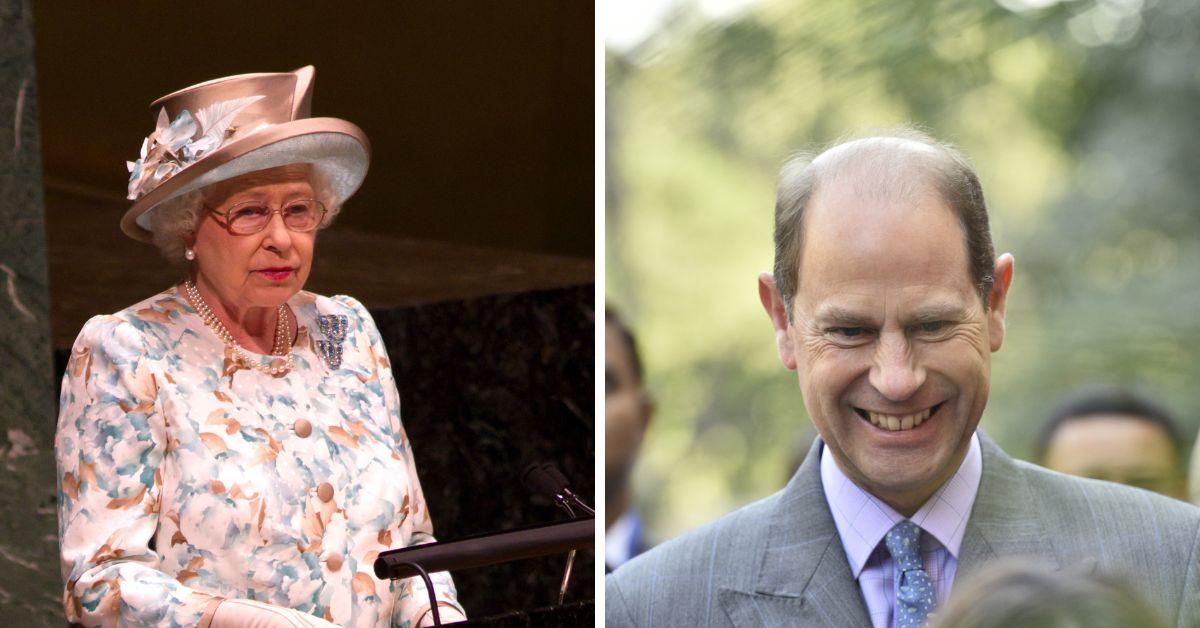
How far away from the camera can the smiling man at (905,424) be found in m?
2.57

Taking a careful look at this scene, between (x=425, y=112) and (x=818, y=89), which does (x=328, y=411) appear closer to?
(x=818, y=89)

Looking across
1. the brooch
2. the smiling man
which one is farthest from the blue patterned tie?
the brooch

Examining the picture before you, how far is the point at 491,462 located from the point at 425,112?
2.80ft

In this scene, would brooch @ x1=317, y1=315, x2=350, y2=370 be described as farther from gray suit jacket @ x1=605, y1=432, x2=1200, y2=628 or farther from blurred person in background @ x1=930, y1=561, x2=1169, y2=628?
blurred person in background @ x1=930, y1=561, x2=1169, y2=628

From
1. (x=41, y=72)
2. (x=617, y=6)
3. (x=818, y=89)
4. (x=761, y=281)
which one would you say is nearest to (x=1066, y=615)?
(x=761, y=281)

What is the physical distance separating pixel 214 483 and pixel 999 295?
48.5 inches

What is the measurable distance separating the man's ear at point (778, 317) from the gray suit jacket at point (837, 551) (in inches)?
5.3

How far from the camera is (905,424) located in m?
2.63

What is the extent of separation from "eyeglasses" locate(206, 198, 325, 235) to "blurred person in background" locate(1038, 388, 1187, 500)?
1.28 meters

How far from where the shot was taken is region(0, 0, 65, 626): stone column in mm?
2553

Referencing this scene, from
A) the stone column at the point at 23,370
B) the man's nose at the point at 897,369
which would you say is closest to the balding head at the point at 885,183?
the man's nose at the point at 897,369

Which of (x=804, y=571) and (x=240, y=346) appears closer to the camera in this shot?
(x=804, y=571)

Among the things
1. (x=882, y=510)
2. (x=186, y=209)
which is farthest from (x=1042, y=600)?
(x=186, y=209)

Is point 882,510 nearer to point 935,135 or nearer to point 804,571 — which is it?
point 804,571
